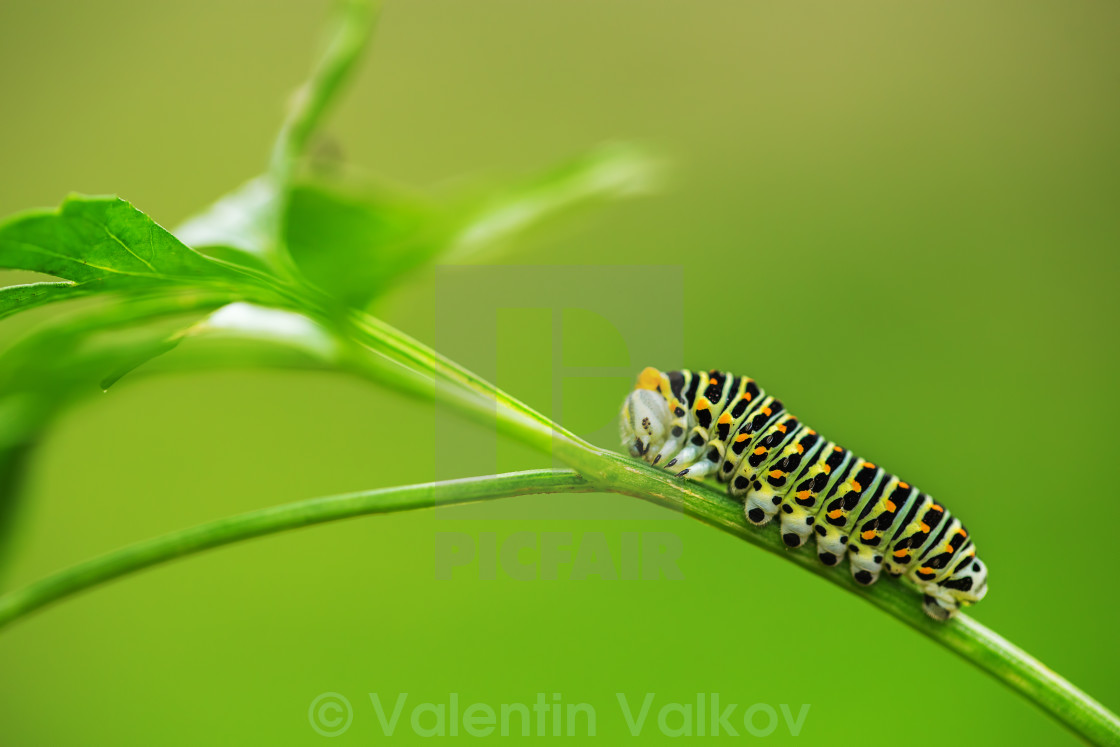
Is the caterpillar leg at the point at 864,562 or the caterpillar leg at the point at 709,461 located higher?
the caterpillar leg at the point at 709,461

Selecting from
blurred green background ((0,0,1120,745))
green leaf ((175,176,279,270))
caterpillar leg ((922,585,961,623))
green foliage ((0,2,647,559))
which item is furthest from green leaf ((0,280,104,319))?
caterpillar leg ((922,585,961,623))

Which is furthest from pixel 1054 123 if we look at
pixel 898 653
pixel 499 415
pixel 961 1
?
pixel 499 415

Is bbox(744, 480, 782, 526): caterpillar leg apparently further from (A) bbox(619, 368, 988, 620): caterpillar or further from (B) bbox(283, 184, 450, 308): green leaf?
(B) bbox(283, 184, 450, 308): green leaf

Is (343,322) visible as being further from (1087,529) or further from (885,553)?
(1087,529)

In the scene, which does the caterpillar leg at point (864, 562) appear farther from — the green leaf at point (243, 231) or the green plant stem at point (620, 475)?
the green leaf at point (243, 231)

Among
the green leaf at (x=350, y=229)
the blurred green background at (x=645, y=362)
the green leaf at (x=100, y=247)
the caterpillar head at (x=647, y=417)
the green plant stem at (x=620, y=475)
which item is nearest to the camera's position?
the green leaf at (x=100, y=247)

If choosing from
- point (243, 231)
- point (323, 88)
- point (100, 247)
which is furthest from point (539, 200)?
point (100, 247)

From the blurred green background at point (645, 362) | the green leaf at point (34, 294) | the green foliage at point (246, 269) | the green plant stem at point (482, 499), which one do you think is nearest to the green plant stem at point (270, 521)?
the green plant stem at point (482, 499)
